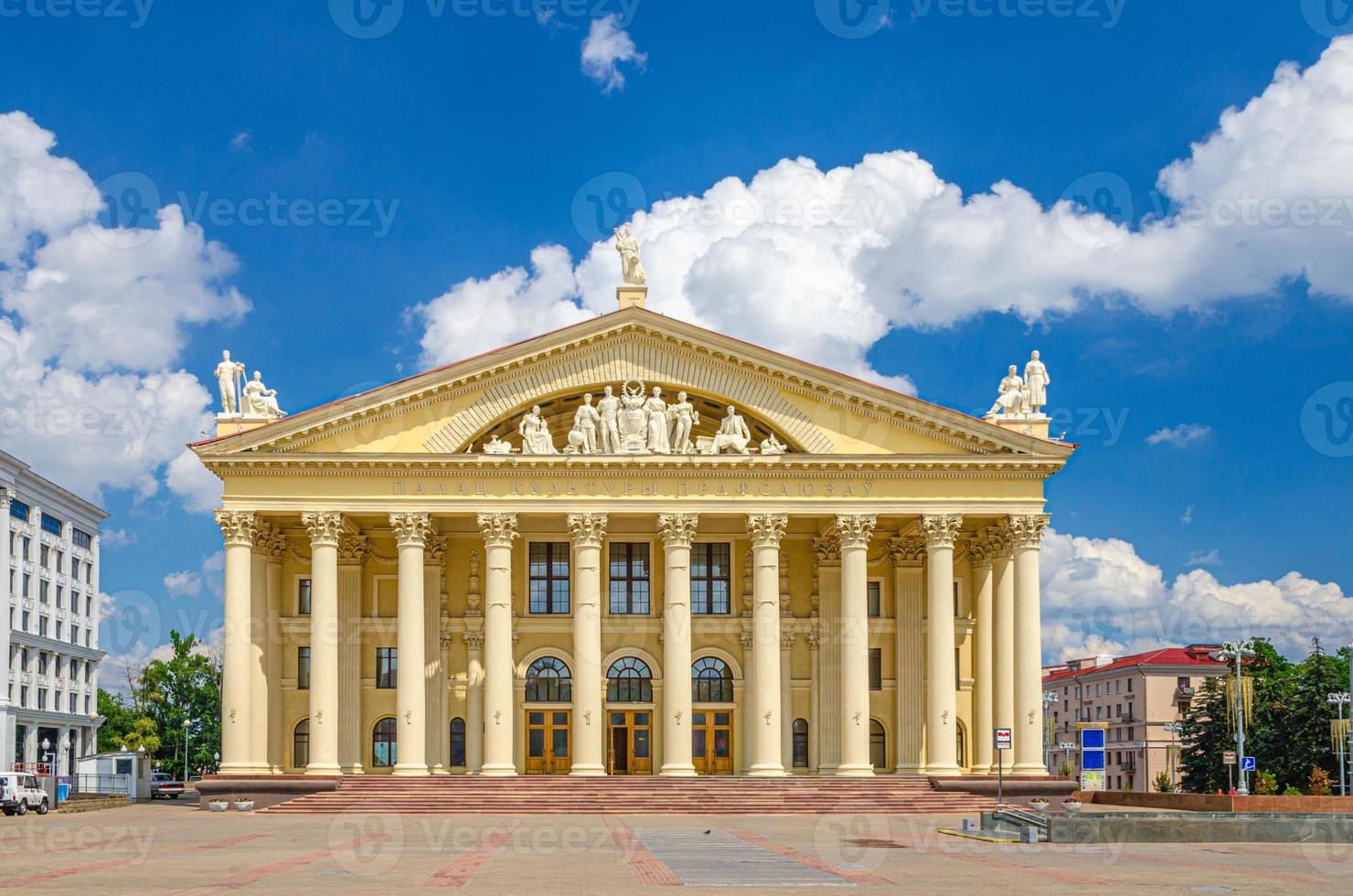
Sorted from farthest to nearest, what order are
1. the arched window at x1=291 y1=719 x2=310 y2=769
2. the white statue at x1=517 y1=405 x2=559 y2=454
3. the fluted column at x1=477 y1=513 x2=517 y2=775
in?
the arched window at x1=291 y1=719 x2=310 y2=769
the white statue at x1=517 y1=405 x2=559 y2=454
the fluted column at x1=477 y1=513 x2=517 y2=775

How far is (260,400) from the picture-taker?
6019 centimetres

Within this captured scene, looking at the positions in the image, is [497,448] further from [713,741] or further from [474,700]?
[713,741]

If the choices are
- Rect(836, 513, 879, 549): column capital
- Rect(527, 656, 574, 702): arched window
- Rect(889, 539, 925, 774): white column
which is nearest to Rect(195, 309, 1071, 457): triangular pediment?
Rect(836, 513, 879, 549): column capital

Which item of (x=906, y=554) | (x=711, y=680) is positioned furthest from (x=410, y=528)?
(x=906, y=554)

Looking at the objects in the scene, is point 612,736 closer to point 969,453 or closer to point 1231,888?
point 969,453

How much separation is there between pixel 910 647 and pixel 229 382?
2886 cm

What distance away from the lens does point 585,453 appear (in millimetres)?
57188

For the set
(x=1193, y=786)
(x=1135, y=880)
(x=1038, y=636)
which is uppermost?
(x=1038, y=636)

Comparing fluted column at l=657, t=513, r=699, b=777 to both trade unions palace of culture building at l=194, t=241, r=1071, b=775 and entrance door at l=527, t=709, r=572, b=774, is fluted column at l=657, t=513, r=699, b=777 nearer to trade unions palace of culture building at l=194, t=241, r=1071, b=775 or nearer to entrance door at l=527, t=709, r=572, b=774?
trade unions palace of culture building at l=194, t=241, r=1071, b=775

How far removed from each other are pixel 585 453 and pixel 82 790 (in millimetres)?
30982

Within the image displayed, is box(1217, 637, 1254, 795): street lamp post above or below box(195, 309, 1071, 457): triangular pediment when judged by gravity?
below

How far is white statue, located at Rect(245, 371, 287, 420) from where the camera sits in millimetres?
60125

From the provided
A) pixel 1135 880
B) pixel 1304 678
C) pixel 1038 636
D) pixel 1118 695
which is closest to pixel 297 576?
pixel 1038 636

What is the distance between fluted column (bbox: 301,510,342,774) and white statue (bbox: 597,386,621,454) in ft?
32.9
